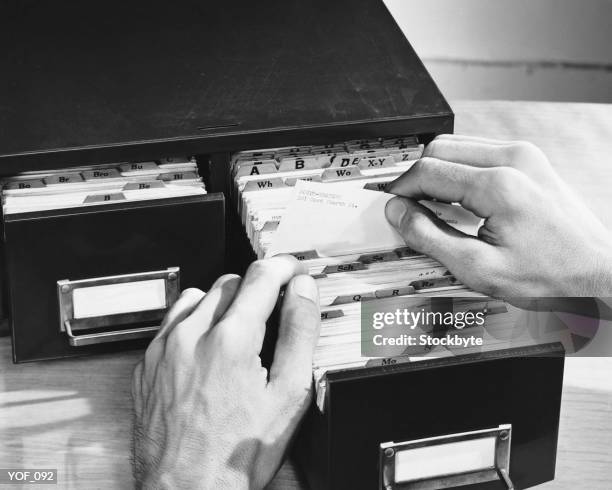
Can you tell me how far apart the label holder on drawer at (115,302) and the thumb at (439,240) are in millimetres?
226

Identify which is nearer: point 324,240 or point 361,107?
point 324,240

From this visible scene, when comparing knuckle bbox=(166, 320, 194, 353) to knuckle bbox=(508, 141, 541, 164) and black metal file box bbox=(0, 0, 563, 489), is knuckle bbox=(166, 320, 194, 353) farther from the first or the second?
knuckle bbox=(508, 141, 541, 164)

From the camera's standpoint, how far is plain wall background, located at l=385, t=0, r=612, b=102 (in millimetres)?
1812

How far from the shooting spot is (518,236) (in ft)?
3.06

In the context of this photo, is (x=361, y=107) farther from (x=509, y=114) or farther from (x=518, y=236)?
(x=509, y=114)

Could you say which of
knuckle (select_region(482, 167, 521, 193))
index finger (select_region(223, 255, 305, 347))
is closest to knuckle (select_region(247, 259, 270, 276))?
index finger (select_region(223, 255, 305, 347))

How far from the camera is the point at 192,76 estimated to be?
1.10 meters

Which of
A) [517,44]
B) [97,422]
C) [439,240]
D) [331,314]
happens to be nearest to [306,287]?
[331,314]

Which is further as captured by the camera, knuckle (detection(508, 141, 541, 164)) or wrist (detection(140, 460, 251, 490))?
knuckle (detection(508, 141, 541, 164))

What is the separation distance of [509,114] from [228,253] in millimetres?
556

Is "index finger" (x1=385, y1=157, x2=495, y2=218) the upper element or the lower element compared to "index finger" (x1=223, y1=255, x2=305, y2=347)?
upper

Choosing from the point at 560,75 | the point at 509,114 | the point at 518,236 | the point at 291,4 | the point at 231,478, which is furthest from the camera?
the point at 560,75

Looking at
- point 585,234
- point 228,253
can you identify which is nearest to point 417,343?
point 585,234

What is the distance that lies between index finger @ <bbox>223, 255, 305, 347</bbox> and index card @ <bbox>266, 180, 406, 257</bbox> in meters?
0.05
